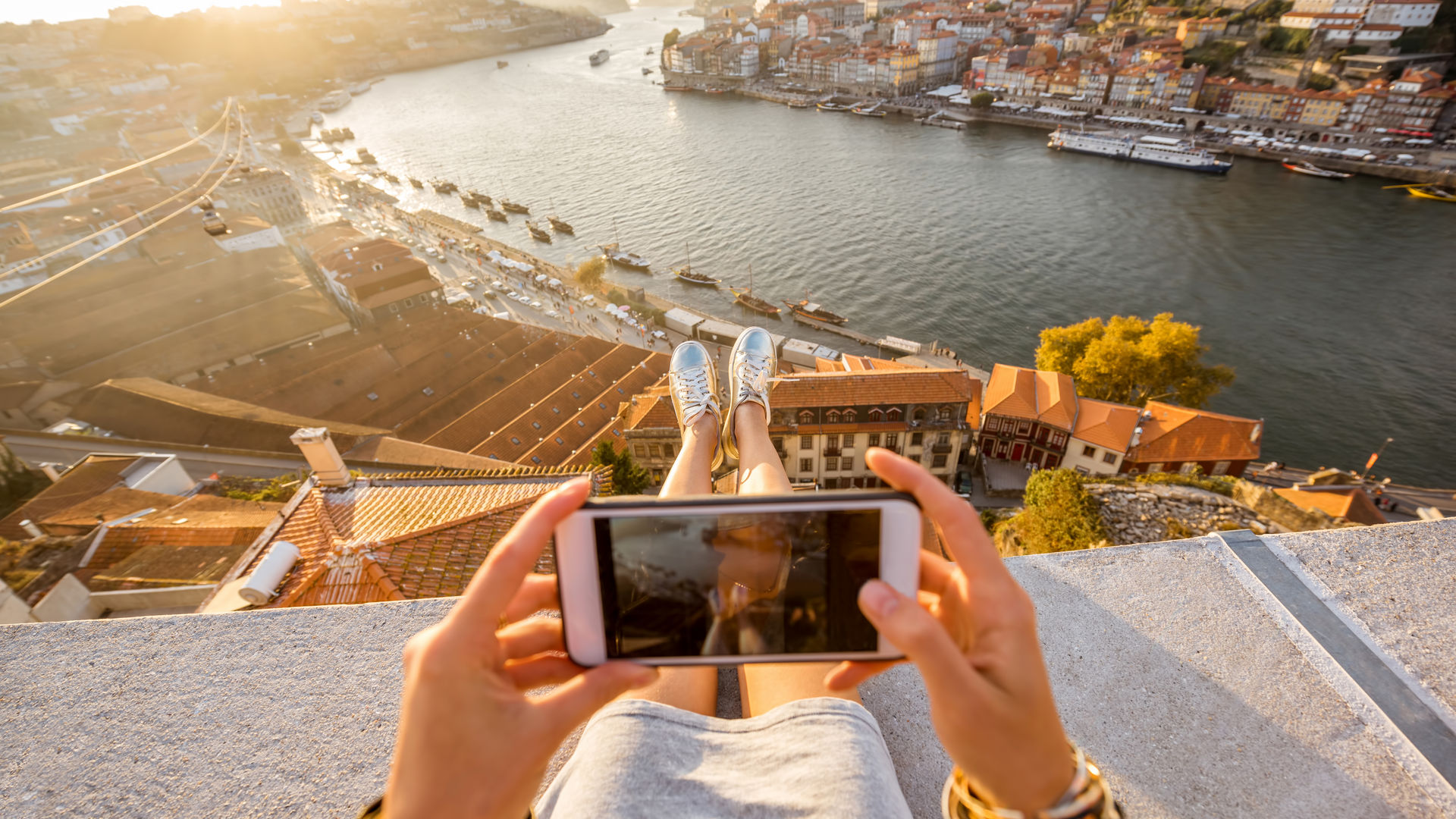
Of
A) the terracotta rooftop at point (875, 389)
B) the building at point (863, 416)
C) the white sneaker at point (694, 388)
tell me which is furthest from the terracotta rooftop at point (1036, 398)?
the white sneaker at point (694, 388)

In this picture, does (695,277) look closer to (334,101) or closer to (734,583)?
(734,583)

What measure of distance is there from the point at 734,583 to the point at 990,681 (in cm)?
79

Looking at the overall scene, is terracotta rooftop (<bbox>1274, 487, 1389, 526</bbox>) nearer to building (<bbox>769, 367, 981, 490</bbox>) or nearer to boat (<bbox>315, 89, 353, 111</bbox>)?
building (<bbox>769, 367, 981, 490</bbox>)

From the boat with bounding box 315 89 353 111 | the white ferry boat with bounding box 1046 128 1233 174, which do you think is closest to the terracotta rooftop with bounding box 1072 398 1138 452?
the white ferry boat with bounding box 1046 128 1233 174

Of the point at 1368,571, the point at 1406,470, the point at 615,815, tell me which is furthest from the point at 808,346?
the point at 615,815

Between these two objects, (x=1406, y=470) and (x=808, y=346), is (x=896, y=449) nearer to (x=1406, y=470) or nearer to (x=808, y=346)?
(x=808, y=346)

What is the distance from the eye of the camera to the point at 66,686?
3023 mm

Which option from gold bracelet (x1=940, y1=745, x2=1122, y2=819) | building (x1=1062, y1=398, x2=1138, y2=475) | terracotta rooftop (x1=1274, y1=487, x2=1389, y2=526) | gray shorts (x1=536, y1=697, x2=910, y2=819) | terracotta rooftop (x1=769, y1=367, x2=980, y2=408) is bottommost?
building (x1=1062, y1=398, x2=1138, y2=475)

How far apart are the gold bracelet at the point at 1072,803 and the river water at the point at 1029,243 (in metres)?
28.7

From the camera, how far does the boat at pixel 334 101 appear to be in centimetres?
9156

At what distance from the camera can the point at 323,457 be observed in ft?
26.4

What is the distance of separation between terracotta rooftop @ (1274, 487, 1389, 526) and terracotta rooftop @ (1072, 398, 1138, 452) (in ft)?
13.3

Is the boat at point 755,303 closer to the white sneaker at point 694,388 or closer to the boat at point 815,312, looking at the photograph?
the boat at point 815,312

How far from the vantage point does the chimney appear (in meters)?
7.87
